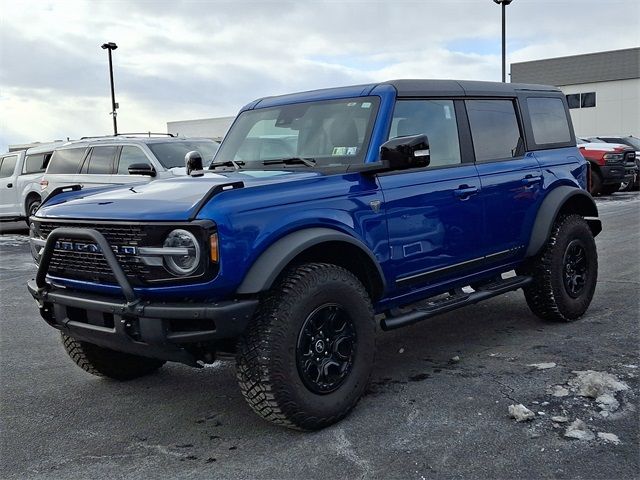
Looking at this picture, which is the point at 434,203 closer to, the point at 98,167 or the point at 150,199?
the point at 150,199

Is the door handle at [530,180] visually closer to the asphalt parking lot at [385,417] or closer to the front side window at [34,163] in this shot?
the asphalt parking lot at [385,417]

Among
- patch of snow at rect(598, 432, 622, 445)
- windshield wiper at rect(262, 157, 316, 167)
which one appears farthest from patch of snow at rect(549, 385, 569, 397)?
windshield wiper at rect(262, 157, 316, 167)

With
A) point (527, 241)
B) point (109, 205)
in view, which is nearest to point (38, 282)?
point (109, 205)

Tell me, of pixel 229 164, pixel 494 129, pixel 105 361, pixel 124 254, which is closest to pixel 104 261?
pixel 124 254

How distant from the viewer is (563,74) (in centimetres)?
4156

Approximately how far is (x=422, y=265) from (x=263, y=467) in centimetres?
167

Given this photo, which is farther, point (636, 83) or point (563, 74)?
point (563, 74)

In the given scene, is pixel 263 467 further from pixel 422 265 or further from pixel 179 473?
pixel 422 265

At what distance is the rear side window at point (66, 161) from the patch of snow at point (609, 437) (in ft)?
35.6

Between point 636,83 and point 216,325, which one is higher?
point 636,83

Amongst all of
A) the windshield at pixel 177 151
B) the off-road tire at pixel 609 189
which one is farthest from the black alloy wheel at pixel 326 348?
the off-road tire at pixel 609 189

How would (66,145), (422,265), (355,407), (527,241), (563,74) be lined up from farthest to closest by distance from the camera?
(563,74) < (66,145) < (527,241) < (422,265) < (355,407)

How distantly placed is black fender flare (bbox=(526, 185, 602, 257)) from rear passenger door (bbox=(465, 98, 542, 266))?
0.18 ft

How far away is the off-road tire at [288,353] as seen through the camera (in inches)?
130
